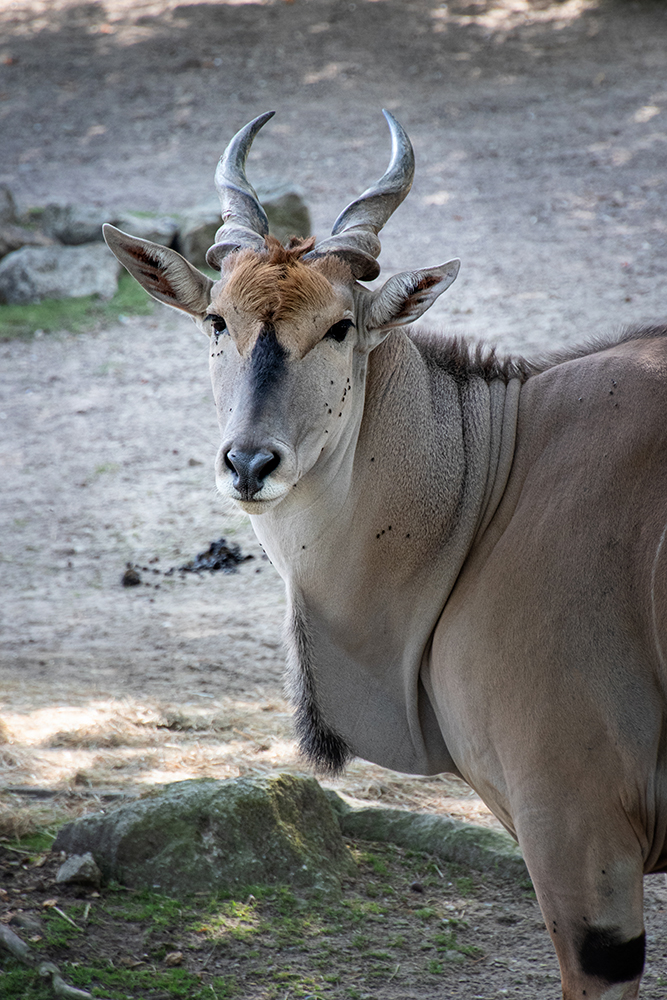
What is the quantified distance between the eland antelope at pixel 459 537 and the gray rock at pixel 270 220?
8.39 m

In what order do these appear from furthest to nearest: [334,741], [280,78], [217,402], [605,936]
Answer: [280,78] → [334,741] → [217,402] → [605,936]

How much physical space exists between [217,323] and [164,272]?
1.04 ft

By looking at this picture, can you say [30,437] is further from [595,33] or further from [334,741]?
[595,33]

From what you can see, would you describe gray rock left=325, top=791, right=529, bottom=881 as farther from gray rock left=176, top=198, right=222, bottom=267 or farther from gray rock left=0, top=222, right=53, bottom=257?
gray rock left=0, top=222, right=53, bottom=257

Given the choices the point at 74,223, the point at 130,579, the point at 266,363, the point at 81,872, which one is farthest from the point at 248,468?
the point at 74,223

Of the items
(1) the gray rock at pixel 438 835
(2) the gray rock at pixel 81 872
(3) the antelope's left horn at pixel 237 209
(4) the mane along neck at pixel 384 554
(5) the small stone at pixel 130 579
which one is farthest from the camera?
(5) the small stone at pixel 130 579

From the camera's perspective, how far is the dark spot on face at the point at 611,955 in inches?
111

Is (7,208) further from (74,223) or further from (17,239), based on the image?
(74,223)

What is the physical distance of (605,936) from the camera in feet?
9.25

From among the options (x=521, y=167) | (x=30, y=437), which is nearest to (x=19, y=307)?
(x=30, y=437)

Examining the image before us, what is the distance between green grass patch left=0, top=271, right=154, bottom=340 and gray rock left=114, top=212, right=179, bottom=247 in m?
0.74

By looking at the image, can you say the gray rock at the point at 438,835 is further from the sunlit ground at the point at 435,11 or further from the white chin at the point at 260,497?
the sunlit ground at the point at 435,11

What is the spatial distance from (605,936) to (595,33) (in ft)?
62.7

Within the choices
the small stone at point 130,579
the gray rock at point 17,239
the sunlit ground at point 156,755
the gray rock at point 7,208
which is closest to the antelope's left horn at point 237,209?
the sunlit ground at point 156,755
